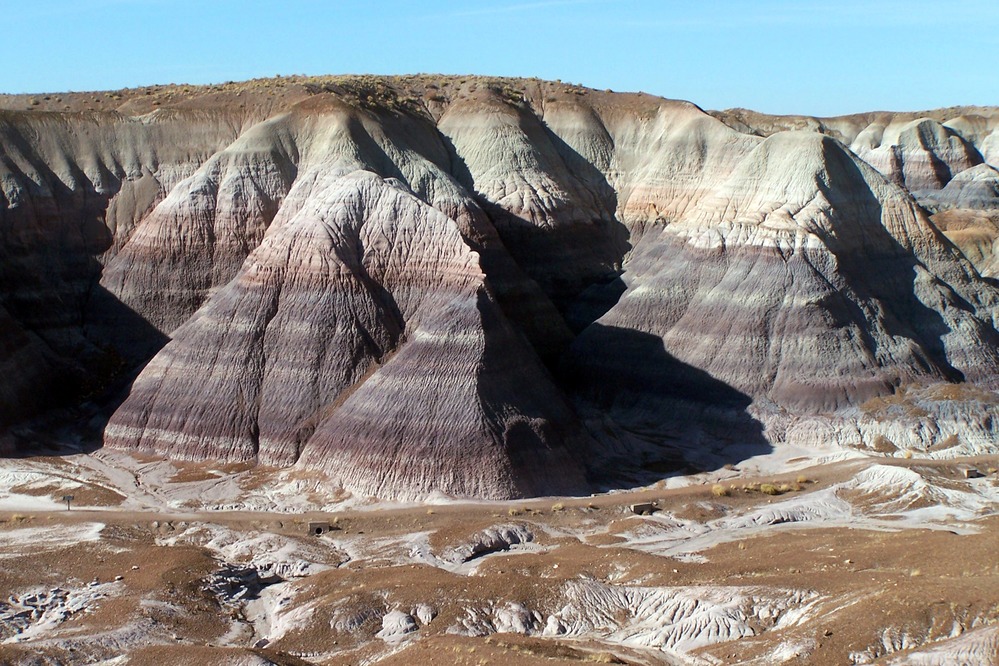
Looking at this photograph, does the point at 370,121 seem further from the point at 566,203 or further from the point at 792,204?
the point at 792,204

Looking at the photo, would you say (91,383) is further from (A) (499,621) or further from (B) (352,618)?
(A) (499,621)

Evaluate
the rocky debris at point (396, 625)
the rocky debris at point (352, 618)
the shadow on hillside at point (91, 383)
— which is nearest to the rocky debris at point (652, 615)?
the rocky debris at point (396, 625)

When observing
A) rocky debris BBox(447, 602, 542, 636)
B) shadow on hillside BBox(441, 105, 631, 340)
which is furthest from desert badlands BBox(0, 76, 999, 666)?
shadow on hillside BBox(441, 105, 631, 340)

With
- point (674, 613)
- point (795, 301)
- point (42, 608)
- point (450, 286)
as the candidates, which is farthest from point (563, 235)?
point (42, 608)

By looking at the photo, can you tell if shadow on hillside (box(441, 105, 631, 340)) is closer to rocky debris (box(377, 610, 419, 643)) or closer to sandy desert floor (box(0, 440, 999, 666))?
sandy desert floor (box(0, 440, 999, 666))

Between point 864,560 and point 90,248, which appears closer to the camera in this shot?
point 864,560

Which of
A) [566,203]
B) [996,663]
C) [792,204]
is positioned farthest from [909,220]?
[996,663]
